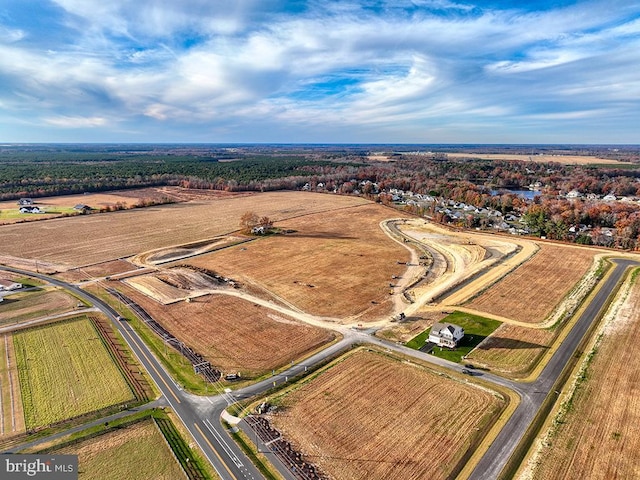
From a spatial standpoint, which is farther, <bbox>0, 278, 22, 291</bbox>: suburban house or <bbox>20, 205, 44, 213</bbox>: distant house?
<bbox>20, 205, 44, 213</bbox>: distant house

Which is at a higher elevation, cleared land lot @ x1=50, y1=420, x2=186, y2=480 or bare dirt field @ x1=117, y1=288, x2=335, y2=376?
bare dirt field @ x1=117, y1=288, x2=335, y2=376

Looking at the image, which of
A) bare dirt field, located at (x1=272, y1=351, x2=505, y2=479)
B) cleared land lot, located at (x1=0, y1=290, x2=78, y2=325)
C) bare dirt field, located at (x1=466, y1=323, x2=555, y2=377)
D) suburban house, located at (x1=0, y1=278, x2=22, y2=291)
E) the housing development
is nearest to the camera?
bare dirt field, located at (x1=272, y1=351, x2=505, y2=479)

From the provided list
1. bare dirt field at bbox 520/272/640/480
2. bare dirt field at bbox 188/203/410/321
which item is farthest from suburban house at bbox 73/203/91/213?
bare dirt field at bbox 520/272/640/480

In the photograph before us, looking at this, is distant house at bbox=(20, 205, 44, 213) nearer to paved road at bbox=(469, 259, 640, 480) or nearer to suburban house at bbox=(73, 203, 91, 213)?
suburban house at bbox=(73, 203, 91, 213)

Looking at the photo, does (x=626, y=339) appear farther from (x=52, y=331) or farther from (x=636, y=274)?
(x=52, y=331)

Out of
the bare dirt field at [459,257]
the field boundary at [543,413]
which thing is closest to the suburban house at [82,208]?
the bare dirt field at [459,257]

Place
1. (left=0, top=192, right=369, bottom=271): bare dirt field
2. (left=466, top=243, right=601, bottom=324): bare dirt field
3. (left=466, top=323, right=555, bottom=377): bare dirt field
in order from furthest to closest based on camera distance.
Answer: (left=0, top=192, right=369, bottom=271): bare dirt field, (left=466, top=243, right=601, bottom=324): bare dirt field, (left=466, top=323, right=555, bottom=377): bare dirt field

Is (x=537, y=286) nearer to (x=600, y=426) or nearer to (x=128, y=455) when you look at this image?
(x=600, y=426)
